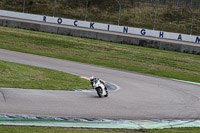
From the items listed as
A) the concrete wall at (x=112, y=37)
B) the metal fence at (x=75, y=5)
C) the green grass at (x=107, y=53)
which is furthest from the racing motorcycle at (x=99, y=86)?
the metal fence at (x=75, y=5)

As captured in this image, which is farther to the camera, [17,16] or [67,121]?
[17,16]

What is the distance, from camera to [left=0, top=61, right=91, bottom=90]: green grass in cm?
1327

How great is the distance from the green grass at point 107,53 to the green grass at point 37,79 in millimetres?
7951

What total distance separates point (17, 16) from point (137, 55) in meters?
24.9

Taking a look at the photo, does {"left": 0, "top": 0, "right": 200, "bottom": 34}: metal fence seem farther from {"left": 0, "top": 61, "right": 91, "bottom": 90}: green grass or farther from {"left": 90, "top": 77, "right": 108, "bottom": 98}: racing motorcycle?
{"left": 90, "top": 77, "right": 108, "bottom": 98}: racing motorcycle

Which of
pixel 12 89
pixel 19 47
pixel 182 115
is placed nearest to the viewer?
pixel 182 115

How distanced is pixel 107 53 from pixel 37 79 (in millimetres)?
14734

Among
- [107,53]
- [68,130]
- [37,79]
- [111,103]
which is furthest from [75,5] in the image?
[68,130]

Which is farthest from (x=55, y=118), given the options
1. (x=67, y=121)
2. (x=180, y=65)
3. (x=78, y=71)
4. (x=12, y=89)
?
(x=180, y=65)

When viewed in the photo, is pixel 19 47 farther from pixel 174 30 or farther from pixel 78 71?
pixel 174 30

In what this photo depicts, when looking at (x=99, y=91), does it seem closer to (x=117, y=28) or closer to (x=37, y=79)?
(x=37, y=79)

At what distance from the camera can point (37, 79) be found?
14641mm

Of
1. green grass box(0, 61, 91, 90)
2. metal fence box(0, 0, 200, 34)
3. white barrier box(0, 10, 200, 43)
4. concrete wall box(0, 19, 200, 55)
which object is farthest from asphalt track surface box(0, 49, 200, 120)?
metal fence box(0, 0, 200, 34)

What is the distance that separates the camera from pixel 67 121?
9094 millimetres
